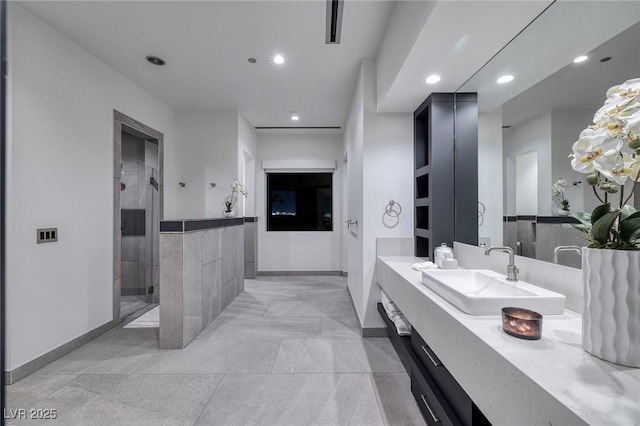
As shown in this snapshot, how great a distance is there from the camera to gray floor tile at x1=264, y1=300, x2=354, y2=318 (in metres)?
3.22

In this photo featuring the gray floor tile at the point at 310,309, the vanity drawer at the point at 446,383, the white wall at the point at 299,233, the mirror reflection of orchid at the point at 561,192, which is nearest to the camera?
the vanity drawer at the point at 446,383

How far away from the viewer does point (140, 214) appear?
148 inches

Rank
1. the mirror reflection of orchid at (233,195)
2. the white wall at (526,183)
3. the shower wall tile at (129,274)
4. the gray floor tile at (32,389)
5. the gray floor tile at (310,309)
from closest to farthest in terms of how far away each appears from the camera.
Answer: the white wall at (526,183) → the gray floor tile at (32,389) → the gray floor tile at (310,309) → the shower wall tile at (129,274) → the mirror reflection of orchid at (233,195)

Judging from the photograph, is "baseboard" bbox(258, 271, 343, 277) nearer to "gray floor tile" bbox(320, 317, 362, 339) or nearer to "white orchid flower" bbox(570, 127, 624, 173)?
→ "gray floor tile" bbox(320, 317, 362, 339)

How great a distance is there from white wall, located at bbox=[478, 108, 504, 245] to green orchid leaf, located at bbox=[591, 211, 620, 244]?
0.96 metres

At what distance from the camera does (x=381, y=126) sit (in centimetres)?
270

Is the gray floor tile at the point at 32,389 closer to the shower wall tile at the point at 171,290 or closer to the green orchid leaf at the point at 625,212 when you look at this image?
the shower wall tile at the point at 171,290

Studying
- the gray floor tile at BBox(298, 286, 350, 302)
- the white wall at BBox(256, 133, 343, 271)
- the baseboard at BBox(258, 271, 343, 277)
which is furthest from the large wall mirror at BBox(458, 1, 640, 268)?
the baseboard at BBox(258, 271, 343, 277)

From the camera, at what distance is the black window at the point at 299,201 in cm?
533

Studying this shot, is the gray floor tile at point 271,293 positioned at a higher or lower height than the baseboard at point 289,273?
lower

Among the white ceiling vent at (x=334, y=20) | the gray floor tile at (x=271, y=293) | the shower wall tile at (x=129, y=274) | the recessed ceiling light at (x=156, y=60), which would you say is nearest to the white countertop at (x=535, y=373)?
the white ceiling vent at (x=334, y=20)

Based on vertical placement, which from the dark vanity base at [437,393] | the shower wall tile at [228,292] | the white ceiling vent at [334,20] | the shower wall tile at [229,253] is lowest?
the shower wall tile at [228,292]

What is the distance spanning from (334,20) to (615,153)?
6.80 ft

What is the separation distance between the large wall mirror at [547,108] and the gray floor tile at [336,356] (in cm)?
126
